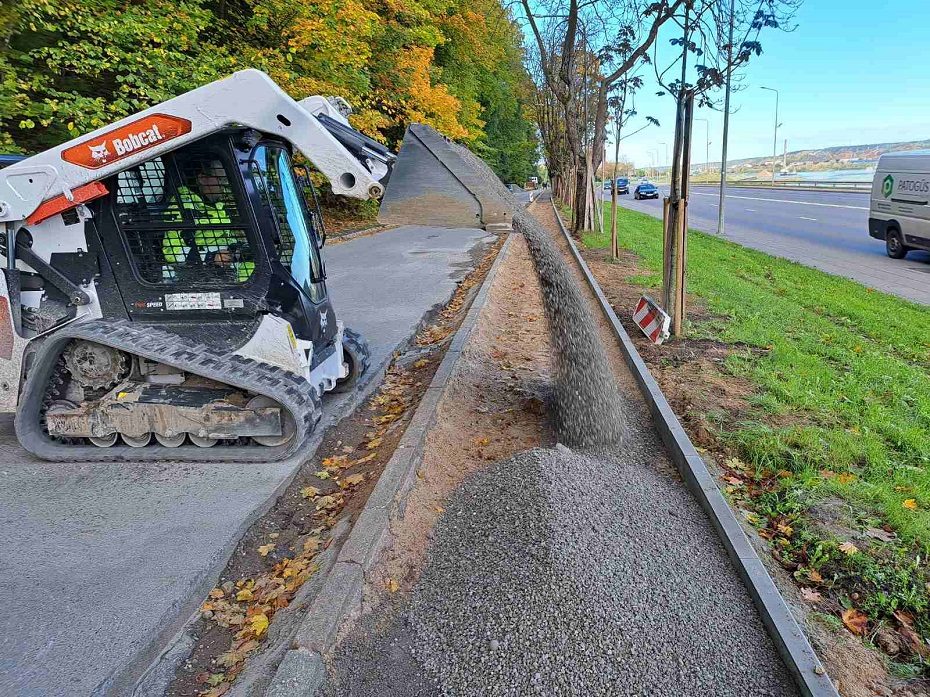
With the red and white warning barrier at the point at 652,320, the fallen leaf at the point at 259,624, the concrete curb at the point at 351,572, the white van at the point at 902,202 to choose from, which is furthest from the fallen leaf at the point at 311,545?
the white van at the point at 902,202

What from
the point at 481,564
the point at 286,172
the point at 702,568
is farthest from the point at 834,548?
the point at 286,172

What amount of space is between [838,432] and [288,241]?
4.80 m

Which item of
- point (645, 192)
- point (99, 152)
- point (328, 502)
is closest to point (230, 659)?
point (328, 502)

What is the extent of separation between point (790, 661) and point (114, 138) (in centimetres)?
539

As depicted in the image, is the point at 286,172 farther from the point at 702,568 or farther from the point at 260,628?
the point at 702,568

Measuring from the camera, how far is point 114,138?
464 cm

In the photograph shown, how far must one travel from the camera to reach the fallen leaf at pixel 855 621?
301 centimetres

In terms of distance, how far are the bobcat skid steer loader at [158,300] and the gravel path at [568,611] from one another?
2.12m

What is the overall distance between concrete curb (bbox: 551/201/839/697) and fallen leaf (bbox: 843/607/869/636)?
0.32 m

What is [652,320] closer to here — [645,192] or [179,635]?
[179,635]

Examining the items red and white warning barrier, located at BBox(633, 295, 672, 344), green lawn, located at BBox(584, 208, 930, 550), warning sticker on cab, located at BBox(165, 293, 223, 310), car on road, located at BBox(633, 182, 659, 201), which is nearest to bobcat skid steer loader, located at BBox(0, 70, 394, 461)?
warning sticker on cab, located at BBox(165, 293, 223, 310)

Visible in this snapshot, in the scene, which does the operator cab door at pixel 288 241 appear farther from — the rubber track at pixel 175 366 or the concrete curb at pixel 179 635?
the concrete curb at pixel 179 635

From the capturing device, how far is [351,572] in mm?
3324

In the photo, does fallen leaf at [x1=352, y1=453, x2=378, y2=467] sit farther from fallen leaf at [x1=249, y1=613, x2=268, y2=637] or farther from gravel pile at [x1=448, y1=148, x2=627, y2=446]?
fallen leaf at [x1=249, y1=613, x2=268, y2=637]
